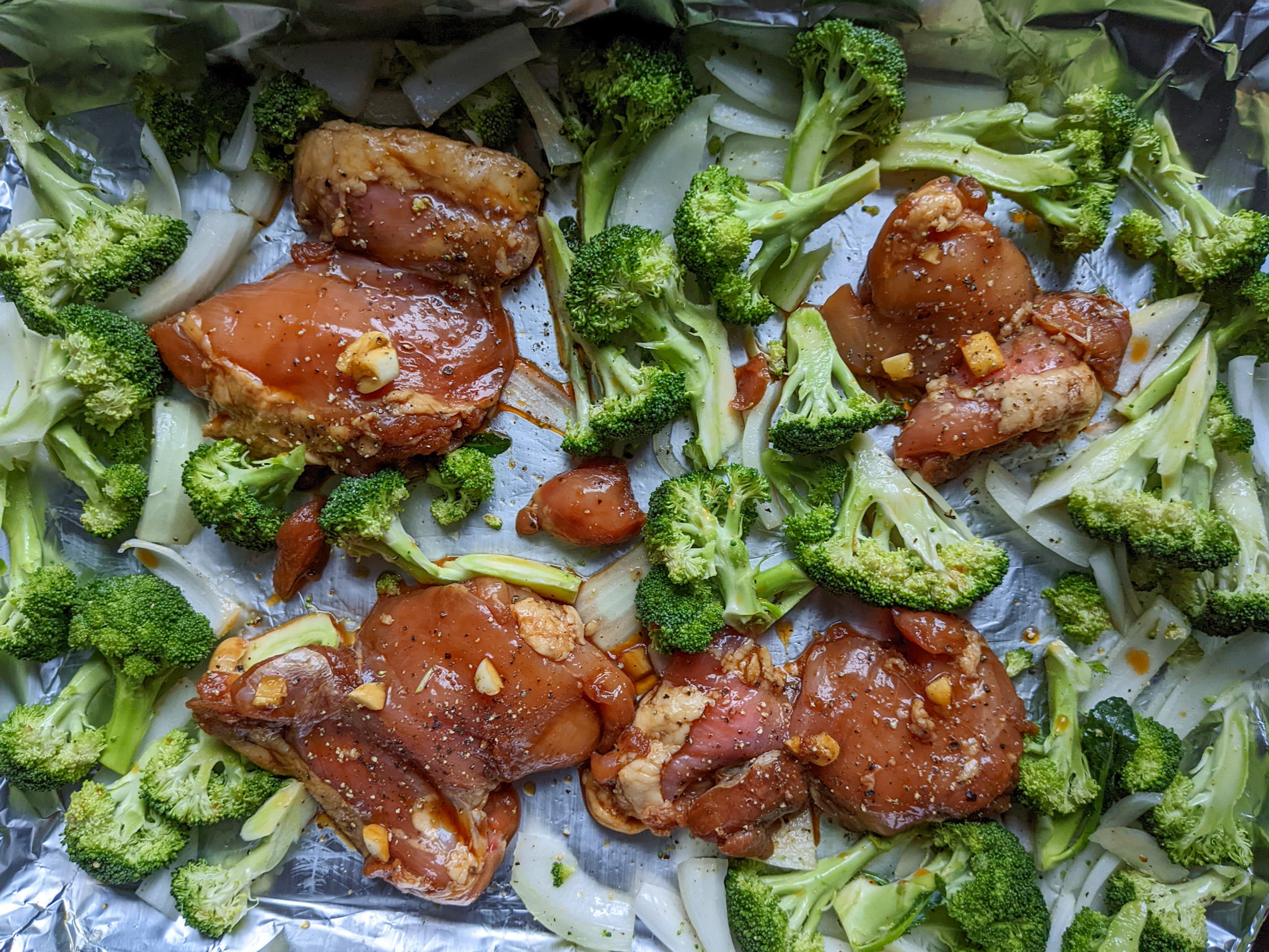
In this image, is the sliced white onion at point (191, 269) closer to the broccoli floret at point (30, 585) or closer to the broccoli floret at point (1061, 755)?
the broccoli floret at point (30, 585)

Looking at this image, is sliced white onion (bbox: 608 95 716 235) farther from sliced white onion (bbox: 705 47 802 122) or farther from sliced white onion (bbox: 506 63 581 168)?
sliced white onion (bbox: 506 63 581 168)

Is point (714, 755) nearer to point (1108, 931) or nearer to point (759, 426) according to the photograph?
point (759, 426)

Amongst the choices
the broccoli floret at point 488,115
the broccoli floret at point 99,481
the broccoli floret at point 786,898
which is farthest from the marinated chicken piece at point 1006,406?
the broccoli floret at point 99,481

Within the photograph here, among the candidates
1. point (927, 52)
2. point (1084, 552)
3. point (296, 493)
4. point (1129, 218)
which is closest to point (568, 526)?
point (296, 493)

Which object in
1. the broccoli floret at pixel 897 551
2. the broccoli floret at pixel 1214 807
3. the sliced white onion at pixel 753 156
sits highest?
the sliced white onion at pixel 753 156

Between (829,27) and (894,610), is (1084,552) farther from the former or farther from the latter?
(829,27)
